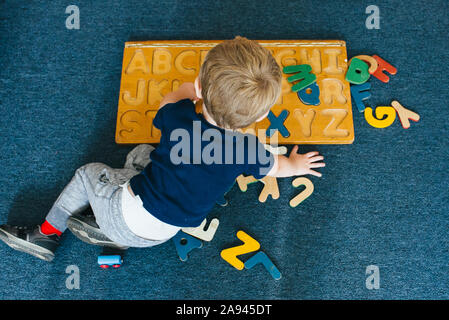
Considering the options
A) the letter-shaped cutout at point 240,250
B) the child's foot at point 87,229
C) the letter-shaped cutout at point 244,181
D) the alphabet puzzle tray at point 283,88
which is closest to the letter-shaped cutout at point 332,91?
the alphabet puzzle tray at point 283,88

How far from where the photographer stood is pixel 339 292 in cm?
100

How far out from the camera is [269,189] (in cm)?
105

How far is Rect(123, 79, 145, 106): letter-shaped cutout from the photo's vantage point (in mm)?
1128

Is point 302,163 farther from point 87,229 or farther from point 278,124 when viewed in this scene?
point 87,229

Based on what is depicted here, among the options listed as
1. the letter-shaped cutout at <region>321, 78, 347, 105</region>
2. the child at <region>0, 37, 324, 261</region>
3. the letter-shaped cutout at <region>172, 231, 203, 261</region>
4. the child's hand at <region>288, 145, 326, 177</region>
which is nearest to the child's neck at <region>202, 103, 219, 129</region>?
the child at <region>0, 37, 324, 261</region>

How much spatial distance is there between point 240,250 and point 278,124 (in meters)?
0.38

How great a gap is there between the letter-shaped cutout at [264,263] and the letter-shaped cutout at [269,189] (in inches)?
6.1

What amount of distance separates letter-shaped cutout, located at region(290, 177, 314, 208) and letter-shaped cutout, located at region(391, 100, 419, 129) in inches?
13.7

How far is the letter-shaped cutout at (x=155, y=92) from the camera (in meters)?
1.12

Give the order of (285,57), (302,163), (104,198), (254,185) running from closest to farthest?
(104,198)
(302,163)
(254,185)
(285,57)

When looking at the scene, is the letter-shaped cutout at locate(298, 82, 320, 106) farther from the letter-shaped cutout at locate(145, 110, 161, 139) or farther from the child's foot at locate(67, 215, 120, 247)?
the child's foot at locate(67, 215, 120, 247)

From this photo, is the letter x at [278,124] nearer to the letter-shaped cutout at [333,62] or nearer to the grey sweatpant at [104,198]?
the letter-shaped cutout at [333,62]

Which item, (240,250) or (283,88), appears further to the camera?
(283,88)

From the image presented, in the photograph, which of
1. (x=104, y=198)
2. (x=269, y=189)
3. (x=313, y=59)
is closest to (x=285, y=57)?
(x=313, y=59)
